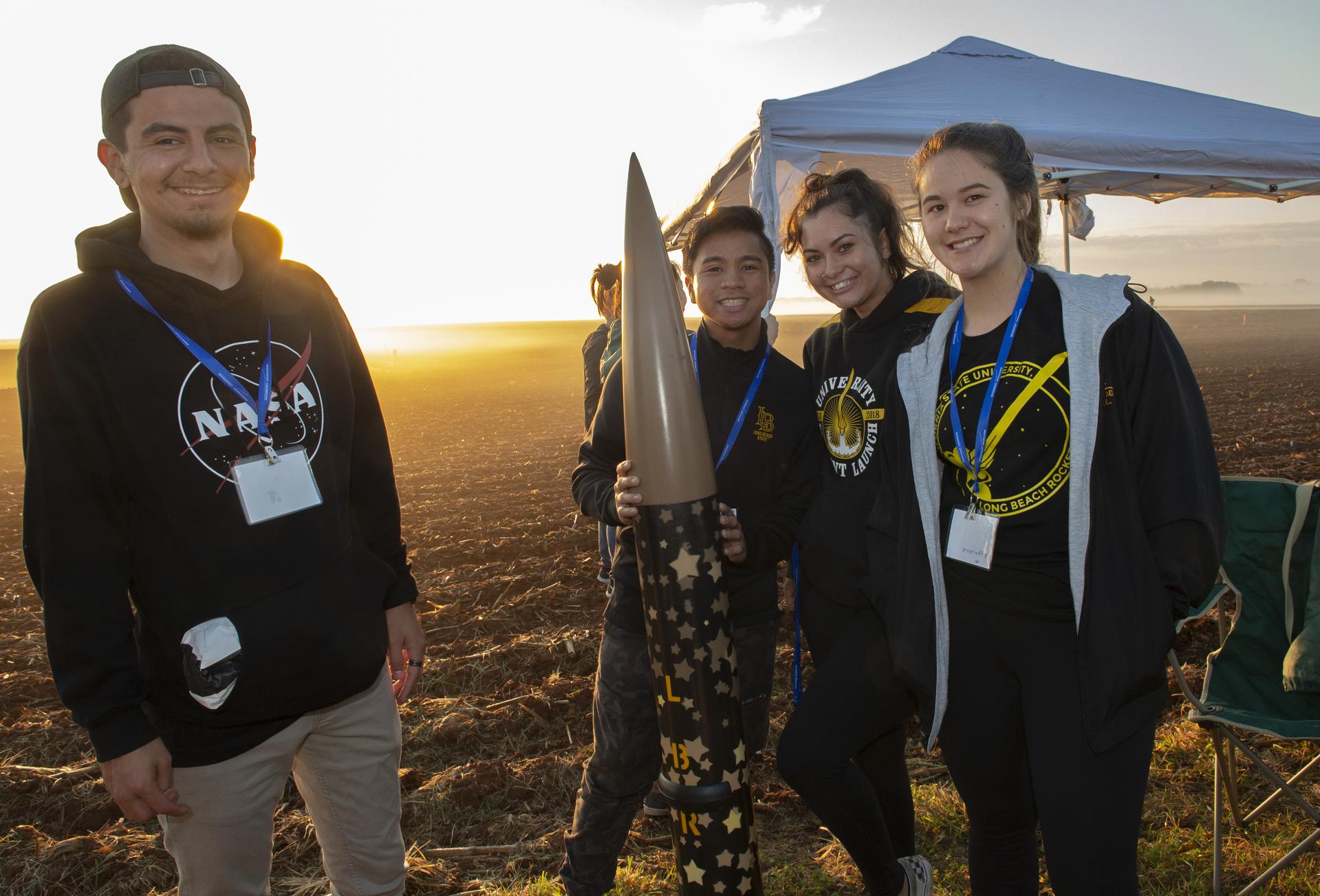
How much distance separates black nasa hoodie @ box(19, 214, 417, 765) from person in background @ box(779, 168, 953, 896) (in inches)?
50.4

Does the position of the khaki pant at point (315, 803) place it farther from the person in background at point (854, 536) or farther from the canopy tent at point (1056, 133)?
the canopy tent at point (1056, 133)

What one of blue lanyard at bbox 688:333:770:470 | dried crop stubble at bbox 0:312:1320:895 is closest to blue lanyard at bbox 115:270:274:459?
blue lanyard at bbox 688:333:770:470

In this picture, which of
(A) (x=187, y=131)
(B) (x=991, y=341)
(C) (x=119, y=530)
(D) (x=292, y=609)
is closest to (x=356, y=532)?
(D) (x=292, y=609)

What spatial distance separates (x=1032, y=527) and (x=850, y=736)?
2.60 feet

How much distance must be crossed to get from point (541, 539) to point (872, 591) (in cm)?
678

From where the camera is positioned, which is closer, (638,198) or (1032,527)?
(1032,527)

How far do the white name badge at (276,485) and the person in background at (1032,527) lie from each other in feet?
5.02

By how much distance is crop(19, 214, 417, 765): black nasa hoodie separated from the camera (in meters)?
1.71

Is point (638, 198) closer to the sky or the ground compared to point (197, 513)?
closer to the sky

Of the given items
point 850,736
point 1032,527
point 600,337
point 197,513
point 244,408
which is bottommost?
point 850,736

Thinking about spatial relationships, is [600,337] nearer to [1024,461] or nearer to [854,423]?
[854,423]

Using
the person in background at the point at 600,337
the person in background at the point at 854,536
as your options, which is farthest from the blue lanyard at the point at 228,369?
the person in background at the point at 600,337

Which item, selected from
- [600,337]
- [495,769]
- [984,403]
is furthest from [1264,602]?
[600,337]

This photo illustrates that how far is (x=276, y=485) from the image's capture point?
6.44ft
